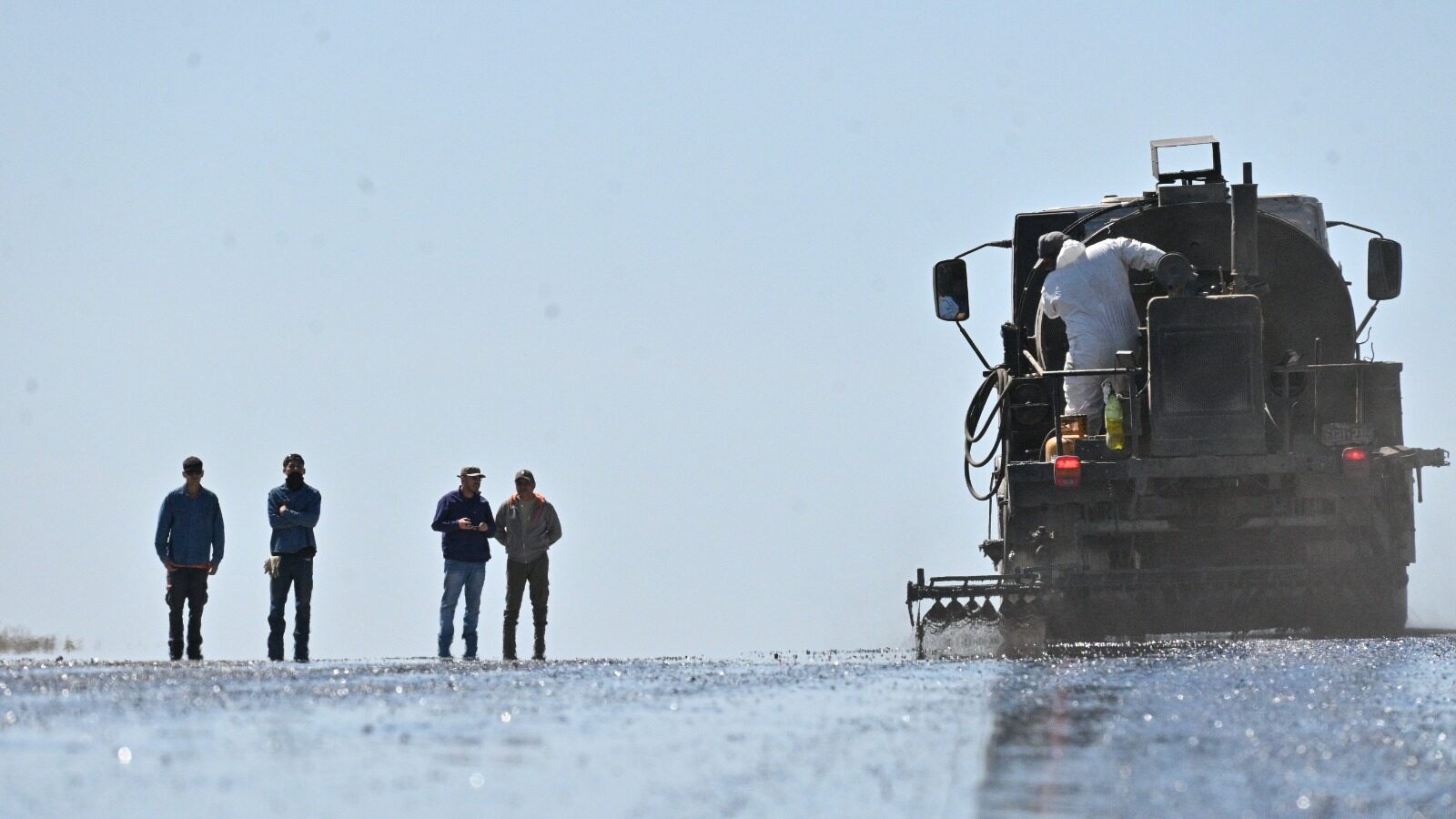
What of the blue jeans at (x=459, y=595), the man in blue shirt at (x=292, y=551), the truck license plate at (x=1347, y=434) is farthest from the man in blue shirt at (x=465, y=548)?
the truck license plate at (x=1347, y=434)

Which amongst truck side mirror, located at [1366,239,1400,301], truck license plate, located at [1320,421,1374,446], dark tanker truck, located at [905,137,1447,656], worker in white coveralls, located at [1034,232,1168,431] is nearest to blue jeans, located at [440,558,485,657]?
dark tanker truck, located at [905,137,1447,656]

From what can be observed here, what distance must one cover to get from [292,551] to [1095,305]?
6.21 meters

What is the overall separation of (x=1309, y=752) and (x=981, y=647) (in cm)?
750

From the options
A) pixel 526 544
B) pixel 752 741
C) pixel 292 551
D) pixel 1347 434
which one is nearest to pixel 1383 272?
pixel 1347 434

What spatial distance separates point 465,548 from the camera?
17.1 metres

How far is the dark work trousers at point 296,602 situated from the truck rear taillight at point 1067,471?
5.52 meters

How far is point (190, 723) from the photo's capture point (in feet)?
30.0

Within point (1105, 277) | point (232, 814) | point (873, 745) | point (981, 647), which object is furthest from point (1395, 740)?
point (1105, 277)

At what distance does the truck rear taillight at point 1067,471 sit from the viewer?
53.1 feet

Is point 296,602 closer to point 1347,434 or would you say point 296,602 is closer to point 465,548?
point 465,548

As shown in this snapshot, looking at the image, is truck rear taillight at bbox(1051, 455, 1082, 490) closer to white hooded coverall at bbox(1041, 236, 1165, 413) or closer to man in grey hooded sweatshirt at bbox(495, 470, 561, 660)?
white hooded coverall at bbox(1041, 236, 1165, 413)

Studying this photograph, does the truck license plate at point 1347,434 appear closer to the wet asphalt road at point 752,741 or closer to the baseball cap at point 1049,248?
the baseball cap at point 1049,248

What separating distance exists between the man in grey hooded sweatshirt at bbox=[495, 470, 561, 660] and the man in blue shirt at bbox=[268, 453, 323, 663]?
1.53 meters

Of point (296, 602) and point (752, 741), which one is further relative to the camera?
point (296, 602)
